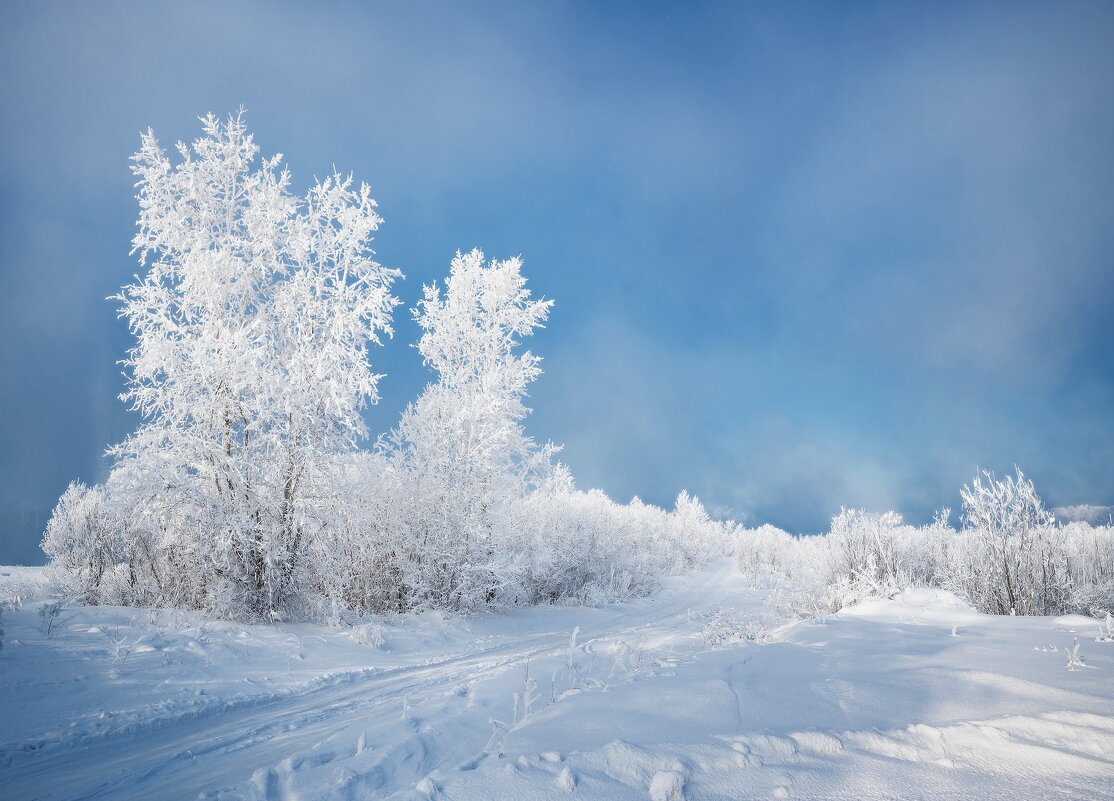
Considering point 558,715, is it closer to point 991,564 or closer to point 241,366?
point 241,366

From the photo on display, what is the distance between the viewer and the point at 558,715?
4125mm

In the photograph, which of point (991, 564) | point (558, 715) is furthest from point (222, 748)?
point (991, 564)

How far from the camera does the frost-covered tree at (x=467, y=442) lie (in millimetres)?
12445

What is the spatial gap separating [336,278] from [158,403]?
4.16m

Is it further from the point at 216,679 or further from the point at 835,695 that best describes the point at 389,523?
the point at 835,695

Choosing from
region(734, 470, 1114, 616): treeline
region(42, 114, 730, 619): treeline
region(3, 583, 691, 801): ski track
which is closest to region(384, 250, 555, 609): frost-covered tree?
region(42, 114, 730, 619): treeline

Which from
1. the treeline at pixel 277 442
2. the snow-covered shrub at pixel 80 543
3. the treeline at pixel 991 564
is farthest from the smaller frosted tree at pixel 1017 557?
the snow-covered shrub at pixel 80 543

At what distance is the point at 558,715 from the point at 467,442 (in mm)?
9820

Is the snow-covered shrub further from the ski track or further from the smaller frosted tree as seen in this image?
the smaller frosted tree

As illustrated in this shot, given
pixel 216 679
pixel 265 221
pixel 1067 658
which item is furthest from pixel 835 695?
pixel 265 221

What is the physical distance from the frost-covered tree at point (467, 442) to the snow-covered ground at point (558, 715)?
11.5 feet

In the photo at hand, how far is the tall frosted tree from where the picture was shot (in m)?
9.15

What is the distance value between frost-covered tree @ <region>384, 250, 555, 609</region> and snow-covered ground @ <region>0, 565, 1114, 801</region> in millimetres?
3500

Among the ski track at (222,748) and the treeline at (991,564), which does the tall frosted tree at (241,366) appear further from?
the treeline at (991,564)
